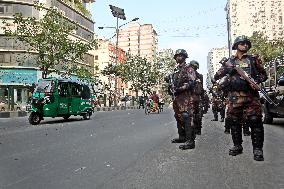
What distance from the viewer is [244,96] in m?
5.44

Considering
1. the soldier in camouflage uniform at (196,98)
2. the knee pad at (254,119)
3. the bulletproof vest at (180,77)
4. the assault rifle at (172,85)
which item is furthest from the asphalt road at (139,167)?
the soldier in camouflage uniform at (196,98)

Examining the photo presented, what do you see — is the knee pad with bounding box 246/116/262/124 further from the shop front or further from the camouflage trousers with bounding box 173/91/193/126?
the shop front

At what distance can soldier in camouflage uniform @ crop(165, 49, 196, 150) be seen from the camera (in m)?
6.69

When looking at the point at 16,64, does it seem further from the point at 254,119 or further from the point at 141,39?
the point at 141,39

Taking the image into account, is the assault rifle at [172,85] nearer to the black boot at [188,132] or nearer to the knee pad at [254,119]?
the black boot at [188,132]

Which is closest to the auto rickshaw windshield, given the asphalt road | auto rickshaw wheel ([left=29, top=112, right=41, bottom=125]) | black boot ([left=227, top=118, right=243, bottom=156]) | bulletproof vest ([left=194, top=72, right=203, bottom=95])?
auto rickshaw wheel ([left=29, top=112, right=41, bottom=125])

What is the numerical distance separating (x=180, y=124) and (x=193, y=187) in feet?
10.7

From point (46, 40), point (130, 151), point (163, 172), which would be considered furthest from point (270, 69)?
point (46, 40)

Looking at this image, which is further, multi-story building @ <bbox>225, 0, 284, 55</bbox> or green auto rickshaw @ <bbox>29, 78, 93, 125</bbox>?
multi-story building @ <bbox>225, 0, 284, 55</bbox>

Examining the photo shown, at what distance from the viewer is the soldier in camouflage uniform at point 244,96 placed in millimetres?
5348

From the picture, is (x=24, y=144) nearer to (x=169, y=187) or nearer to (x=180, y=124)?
(x=180, y=124)

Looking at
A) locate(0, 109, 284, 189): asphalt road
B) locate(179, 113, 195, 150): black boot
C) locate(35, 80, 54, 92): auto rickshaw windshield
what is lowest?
locate(0, 109, 284, 189): asphalt road

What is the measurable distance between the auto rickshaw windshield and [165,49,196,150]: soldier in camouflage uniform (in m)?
10.5

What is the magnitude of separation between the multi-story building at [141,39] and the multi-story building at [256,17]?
1463 inches
